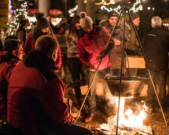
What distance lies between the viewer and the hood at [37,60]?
259cm

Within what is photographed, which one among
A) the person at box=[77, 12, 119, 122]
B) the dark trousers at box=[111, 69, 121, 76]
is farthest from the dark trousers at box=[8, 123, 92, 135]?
the dark trousers at box=[111, 69, 121, 76]

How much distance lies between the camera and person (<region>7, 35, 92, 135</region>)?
2533 millimetres

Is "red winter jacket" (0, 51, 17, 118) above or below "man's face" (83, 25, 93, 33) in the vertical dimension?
below

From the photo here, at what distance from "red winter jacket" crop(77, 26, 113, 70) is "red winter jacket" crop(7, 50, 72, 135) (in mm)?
2281

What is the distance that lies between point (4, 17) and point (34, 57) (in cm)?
1894

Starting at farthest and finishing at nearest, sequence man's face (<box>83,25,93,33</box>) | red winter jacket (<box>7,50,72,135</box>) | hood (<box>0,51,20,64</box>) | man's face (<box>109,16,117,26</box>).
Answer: man's face (<box>109,16,117,26</box>) → man's face (<box>83,25,93,33</box>) → hood (<box>0,51,20,64</box>) → red winter jacket (<box>7,50,72,135</box>)

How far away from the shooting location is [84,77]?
561cm

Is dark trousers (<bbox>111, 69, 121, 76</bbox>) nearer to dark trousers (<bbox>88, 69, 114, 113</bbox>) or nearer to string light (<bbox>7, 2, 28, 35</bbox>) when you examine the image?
dark trousers (<bbox>88, 69, 114, 113</bbox>)

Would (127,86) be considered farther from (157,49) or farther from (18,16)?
(18,16)

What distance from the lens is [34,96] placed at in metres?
2.55

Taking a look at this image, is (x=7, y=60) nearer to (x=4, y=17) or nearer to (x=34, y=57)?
(x=34, y=57)

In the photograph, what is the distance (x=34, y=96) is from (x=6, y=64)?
3.23 feet

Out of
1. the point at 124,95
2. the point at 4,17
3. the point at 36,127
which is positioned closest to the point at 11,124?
the point at 36,127

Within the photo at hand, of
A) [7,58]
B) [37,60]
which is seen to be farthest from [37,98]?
[7,58]
